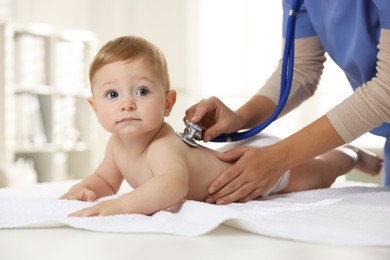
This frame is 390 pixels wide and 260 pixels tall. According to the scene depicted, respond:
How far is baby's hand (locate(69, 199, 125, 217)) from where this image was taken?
0.91 m

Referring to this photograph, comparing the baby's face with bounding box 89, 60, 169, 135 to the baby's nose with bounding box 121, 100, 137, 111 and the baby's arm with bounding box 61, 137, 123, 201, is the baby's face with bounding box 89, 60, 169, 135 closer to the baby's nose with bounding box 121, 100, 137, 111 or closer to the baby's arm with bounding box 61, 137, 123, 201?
the baby's nose with bounding box 121, 100, 137, 111

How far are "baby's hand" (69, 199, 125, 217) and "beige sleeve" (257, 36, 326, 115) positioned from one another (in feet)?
2.45

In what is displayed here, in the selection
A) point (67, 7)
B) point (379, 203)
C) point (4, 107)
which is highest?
point (67, 7)

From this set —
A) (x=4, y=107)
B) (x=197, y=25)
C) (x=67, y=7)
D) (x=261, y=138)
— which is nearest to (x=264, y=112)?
(x=261, y=138)

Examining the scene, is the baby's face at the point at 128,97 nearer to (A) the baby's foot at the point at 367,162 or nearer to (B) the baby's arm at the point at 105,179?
(B) the baby's arm at the point at 105,179

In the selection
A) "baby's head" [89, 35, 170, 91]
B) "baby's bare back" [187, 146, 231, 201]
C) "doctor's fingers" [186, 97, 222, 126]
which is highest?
"baby's head" [89, 35, 170, 91]

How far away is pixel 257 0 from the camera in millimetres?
3996

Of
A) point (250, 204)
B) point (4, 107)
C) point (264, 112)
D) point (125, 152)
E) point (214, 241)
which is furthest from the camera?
point (4, 107)

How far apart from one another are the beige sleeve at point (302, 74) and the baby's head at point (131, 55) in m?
0.51

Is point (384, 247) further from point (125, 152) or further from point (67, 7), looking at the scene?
point (67, 7)

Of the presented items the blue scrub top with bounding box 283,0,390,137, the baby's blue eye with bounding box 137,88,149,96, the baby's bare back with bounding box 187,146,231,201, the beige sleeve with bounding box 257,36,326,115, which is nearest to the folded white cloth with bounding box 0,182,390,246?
the baby's bare back with bounding box 187,146,231,201

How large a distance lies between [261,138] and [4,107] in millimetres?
2456

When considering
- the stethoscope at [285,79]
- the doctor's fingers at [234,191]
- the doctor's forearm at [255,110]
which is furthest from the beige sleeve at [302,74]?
the doctor's fingers at [234,191]

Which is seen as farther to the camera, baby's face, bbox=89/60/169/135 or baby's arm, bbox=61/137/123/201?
baby's arm, bbox=61/137/123/201
